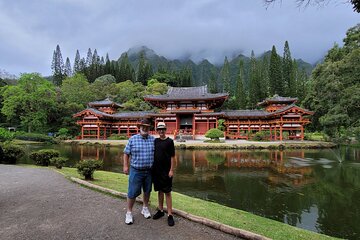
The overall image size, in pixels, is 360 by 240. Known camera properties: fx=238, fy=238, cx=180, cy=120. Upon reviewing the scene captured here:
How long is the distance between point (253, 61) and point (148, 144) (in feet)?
229

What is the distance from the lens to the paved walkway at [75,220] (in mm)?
3924

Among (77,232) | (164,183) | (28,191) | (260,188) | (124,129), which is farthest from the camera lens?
(124,129)

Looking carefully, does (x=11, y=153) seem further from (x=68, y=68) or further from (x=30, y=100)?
(x=68, y=68)

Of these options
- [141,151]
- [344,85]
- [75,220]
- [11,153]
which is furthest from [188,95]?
[75,220]

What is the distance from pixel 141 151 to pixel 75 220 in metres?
1.79

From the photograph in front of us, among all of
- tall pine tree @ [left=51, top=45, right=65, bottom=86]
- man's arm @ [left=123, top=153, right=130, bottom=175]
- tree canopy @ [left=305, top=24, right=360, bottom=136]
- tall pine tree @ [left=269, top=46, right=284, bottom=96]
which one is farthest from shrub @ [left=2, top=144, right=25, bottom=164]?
tall pine tree @ [left=51, top=45, right=65, bottom=86]

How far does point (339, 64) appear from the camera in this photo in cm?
2441

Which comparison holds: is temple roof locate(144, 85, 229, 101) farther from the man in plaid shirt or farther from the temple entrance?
the man in plaid shirt

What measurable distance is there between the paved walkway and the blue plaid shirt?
1.06m

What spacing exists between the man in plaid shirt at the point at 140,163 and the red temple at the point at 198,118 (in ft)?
90.5

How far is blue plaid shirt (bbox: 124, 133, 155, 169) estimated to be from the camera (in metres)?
4.56

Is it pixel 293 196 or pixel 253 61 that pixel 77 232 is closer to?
pixel 293 196

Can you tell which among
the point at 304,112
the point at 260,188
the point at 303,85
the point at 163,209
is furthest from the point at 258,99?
the point at 163,209

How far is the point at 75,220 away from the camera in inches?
177
